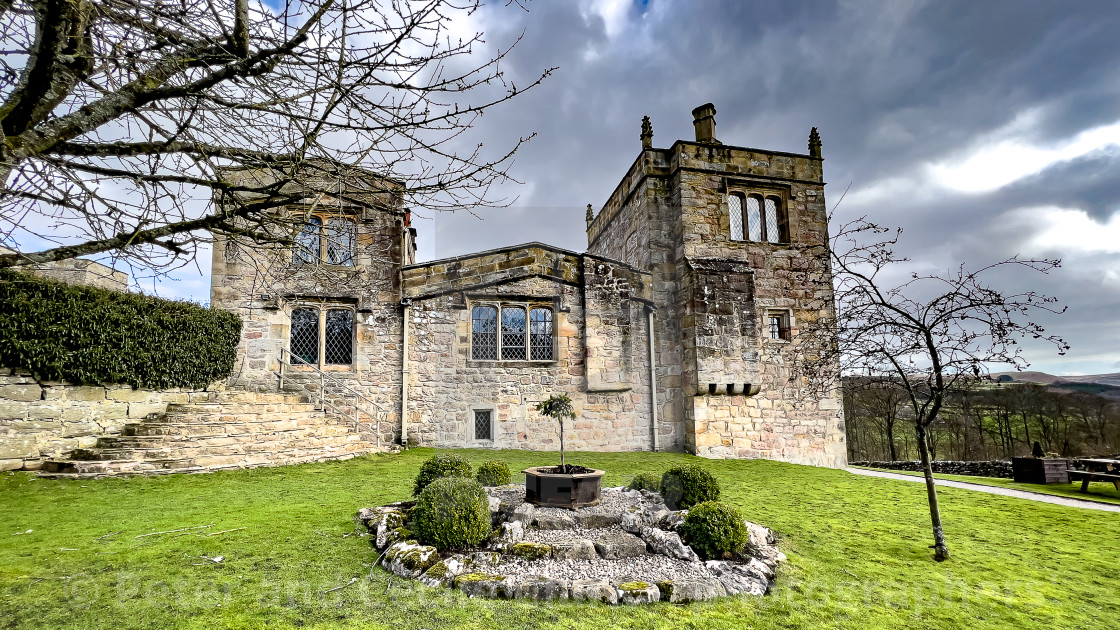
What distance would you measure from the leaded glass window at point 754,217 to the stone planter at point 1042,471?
9322 mm

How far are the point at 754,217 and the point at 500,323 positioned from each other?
9127mm

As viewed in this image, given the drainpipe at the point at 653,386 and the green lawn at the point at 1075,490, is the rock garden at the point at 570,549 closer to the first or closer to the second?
the drainpipe at the point at 653,386

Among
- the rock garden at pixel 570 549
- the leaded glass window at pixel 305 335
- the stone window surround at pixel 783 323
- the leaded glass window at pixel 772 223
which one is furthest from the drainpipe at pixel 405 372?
the leaded glass window at pixel 772 223

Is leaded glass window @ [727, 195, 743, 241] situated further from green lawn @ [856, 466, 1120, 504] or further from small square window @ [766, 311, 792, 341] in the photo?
green lawn @ [856, 466, 1120, 504]

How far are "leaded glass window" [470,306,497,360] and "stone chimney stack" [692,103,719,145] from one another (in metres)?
9.30

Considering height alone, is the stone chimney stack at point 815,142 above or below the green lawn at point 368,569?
above

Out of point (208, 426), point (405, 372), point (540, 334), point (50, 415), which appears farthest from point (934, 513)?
point (50, 415)

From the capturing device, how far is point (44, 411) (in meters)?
9.04

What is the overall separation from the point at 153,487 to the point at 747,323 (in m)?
14.2

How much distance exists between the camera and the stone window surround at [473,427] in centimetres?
1447

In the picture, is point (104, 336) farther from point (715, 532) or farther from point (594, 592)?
point (715, 532)

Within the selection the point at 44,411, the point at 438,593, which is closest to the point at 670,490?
the point at 438,593

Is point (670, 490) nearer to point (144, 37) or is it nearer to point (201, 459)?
point (144, 37)

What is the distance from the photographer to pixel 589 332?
15.3 metres
